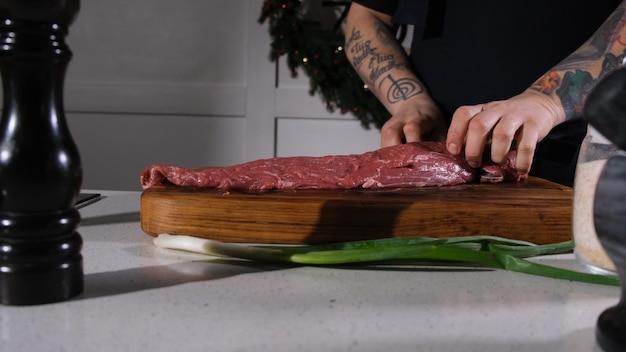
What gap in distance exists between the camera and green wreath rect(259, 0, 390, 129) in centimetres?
326

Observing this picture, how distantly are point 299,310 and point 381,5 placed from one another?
1.56 m

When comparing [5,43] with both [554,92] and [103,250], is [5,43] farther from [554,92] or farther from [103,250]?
[554,92]

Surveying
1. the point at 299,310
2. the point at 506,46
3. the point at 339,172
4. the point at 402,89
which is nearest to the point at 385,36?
the point at 402,89

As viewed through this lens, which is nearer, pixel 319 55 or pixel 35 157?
pixel 35 157

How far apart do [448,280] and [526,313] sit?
5.7 inches

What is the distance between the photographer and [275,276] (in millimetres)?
850

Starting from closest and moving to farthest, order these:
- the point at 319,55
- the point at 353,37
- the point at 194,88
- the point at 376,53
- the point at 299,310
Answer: the point at 299,310 → the point at 376,53 → the point at 353,37 → the point at 319,55 → the point at 194,88

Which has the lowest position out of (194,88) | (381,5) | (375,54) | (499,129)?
(194,88)

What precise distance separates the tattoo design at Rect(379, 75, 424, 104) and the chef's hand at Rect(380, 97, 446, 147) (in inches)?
1.7

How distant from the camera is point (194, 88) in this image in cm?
353

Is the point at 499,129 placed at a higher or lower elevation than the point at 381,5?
lower

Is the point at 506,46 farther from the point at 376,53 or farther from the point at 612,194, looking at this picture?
the point at 612,194

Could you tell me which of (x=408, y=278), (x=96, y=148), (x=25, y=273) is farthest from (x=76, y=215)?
(x=96, y=148)

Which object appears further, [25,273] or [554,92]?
[554,92]
